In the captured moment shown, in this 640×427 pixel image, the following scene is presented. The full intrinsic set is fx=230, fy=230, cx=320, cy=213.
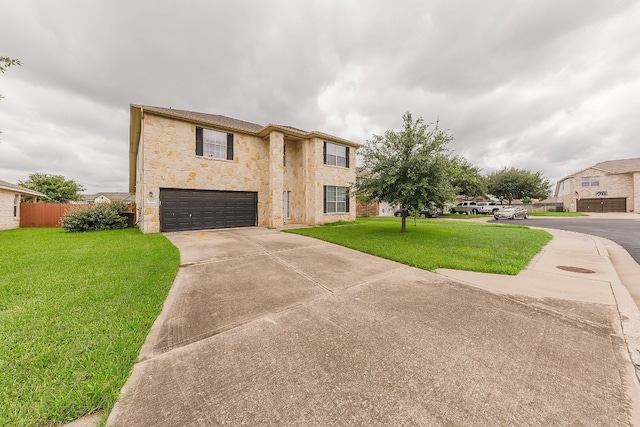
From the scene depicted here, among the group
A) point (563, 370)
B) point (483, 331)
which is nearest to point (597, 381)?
point (563, 370)

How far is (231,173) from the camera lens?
1366cm

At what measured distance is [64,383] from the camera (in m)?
1.97

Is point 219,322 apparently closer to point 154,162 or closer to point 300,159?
point 154,162

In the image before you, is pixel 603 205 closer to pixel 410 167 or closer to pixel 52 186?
pixel 410 167

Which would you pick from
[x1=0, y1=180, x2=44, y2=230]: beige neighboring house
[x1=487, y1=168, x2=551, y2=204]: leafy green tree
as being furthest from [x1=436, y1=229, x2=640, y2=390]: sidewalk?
[x1=487, y1=168, x2=551, y2=204]: leafy green tree

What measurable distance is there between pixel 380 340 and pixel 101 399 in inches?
103

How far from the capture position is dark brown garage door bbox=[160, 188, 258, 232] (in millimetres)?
11977

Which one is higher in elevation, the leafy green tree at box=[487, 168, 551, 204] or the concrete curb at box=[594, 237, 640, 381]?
the leafy green tree at box=[487, 168, 551, 204]

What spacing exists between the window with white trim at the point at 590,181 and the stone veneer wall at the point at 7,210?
62.4 meters

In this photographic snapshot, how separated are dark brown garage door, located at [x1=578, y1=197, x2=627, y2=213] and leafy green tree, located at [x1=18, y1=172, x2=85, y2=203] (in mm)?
80789

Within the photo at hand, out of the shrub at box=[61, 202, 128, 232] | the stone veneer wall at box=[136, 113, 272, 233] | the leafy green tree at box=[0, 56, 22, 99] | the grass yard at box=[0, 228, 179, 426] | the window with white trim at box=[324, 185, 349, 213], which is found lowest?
the grass yard at box=[0, 228, 179, 426]

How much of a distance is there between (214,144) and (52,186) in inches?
1730

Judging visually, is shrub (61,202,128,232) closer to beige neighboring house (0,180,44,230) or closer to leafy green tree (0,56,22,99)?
beige neighboring house (0,180,44,230)

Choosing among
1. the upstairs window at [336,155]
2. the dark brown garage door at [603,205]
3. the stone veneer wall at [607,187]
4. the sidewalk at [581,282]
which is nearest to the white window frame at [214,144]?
the upstairs window at [336,155]
